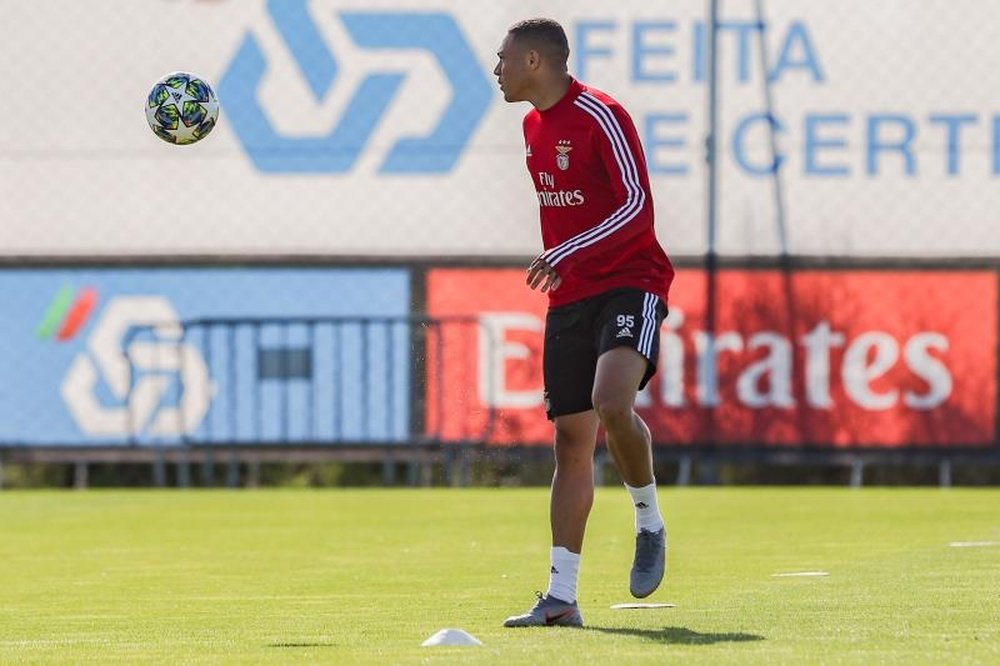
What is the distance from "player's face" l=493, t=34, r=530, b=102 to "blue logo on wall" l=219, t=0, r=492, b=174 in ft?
35.3

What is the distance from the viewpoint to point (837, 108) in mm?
18391

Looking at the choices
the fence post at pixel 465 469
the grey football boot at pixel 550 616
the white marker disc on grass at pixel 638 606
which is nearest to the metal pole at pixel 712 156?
the fence post at pixel 465 469

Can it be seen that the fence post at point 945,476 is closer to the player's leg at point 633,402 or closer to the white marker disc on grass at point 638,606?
the white marker disc on grass at point 638,606

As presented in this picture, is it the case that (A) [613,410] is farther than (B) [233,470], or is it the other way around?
(B) [233,470]

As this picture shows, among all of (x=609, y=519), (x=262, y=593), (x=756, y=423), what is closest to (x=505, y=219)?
(x=756, y=423)

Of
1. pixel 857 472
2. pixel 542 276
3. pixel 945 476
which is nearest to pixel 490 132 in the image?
pixel 857 472

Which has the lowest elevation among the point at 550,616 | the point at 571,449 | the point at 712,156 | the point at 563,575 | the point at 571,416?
the point at 550,616

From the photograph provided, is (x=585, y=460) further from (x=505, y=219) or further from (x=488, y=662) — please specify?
(x=505, y=219)

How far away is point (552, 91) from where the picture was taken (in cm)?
780

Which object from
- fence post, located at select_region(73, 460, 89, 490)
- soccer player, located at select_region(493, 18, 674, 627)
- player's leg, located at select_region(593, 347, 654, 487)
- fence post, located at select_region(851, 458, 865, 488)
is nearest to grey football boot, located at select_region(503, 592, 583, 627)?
soccer player, located at select_region(493, 18, 674, 627)

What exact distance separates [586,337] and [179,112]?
246cm

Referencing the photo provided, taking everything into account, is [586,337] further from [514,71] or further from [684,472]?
[684,472]

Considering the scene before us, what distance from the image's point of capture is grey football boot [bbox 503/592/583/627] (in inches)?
291

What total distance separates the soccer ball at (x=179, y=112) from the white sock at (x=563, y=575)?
110 inches
